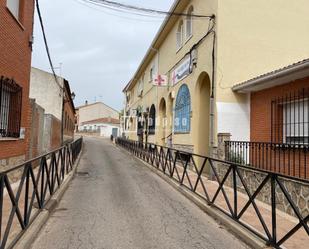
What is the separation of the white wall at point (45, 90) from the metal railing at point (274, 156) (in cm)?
1304

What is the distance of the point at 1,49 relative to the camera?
773 centimetres

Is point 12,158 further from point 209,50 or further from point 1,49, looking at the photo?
point 209,50

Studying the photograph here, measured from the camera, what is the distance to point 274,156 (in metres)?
8.28

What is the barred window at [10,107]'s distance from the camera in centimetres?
823

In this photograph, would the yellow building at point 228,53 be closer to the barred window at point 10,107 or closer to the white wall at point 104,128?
the barred window at point 10,107

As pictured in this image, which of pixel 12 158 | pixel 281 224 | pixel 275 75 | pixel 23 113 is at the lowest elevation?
pixel 281 224

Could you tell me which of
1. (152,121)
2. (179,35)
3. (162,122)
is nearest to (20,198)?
(179,35)

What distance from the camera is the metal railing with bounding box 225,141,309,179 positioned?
25.6 ft

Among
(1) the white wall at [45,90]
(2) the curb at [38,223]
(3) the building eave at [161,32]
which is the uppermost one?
(3) the building eave at [161,32]

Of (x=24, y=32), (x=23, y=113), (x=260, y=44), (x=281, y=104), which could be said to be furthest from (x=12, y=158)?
(x=260, y=44)

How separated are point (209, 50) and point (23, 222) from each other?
876 cm

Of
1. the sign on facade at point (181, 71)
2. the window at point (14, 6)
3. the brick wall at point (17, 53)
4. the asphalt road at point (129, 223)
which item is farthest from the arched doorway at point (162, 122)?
the window at point (14, 6)

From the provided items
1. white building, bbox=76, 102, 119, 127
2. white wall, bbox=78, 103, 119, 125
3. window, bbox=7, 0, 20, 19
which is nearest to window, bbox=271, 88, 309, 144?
window, bbox=7, 0, 20, 19

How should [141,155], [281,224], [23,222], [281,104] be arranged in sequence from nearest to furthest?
[23,222] → [281,224] → [281,104] → [141,155]
